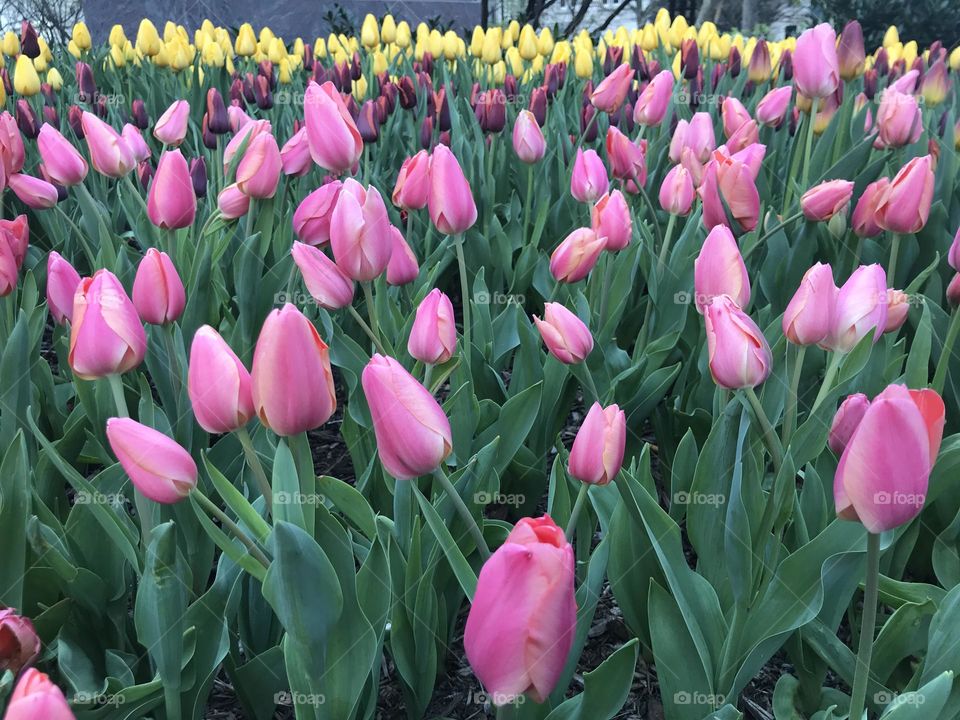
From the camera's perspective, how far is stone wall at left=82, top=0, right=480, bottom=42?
7.75 metres

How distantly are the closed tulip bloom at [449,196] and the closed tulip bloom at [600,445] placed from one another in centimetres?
59

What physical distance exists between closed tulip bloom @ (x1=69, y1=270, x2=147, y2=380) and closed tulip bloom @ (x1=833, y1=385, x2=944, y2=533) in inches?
28.0

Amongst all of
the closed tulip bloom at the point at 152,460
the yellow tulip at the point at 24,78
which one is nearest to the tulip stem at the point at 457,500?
the closed tulip bloom at the point at 152,460

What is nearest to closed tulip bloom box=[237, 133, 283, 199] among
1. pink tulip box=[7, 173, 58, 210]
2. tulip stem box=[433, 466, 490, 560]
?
pink tulip box=[7, 173, 58, 210]

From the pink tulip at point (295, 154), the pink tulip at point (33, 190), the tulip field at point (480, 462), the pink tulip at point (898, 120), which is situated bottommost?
the tulip field at point (480, 462)

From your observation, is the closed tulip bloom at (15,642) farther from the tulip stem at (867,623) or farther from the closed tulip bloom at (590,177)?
the closed tulip bloom at (590,177)

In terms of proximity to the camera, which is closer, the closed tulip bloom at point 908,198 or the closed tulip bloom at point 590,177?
the closed tulip bloom at point 908,198

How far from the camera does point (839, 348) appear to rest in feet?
3.52

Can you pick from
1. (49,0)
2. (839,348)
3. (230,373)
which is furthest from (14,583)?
(49,0)

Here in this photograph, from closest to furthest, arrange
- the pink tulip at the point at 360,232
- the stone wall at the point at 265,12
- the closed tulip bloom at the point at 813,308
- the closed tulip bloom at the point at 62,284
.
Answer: the closed tulip bloom at the point at 813,308, the pink tulip at the point at 360,232, the closed tulip bloom at the point at 62,284, the stone wall at the point at 265,12

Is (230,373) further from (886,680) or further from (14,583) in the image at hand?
(886,680)

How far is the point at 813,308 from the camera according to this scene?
40.4 inches

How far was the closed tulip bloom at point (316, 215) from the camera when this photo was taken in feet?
4.42

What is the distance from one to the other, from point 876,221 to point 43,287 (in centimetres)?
165
